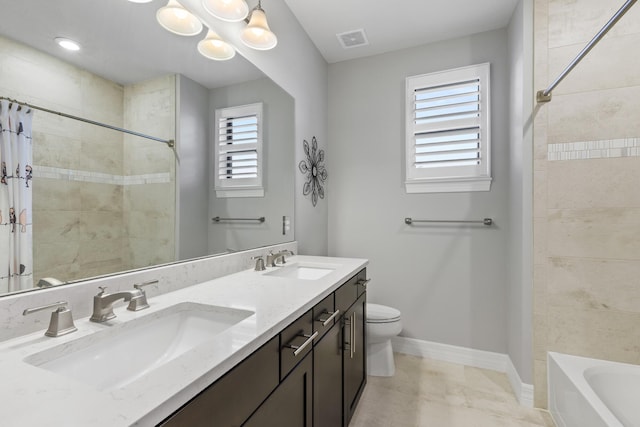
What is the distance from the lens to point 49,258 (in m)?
0.87

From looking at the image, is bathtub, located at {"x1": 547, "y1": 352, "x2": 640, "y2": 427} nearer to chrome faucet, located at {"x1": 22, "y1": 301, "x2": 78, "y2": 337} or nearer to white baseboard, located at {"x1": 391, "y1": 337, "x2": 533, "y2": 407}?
white baseboard, located at {"x1": 391, "y1": 337, "x2": 533, "y2": 407}

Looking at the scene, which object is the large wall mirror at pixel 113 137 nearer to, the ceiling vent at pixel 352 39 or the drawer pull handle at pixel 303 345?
the drawer pull handle at pixel 303 345

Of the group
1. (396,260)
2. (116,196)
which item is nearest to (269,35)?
(116,196)

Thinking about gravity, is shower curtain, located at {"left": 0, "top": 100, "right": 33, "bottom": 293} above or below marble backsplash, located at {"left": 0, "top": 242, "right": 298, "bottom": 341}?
above

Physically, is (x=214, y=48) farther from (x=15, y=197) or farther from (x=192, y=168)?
(x=15, y=197)

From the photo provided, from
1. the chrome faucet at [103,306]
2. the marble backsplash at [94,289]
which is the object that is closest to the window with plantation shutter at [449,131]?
the marble backsplash at [94,289]

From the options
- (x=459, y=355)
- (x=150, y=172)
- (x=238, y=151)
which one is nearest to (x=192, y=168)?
(x=150, y=172)

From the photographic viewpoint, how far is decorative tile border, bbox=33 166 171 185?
0.86 meters

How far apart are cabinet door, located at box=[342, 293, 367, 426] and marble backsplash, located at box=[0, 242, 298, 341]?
0.69m

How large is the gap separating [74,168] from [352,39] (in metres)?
2.30

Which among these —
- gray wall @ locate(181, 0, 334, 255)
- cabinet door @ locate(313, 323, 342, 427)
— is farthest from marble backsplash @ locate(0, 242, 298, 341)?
gray wall @ locate(181, 0, 334, 255)

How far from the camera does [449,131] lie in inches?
96.4

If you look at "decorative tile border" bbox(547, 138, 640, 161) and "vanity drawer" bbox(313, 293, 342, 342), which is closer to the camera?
"vanity drawer" bbox(313, 293, 342, 342)

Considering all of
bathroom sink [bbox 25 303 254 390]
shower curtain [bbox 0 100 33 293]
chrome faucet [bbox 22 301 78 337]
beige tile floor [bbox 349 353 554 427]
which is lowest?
beige tile floor [bbox 349 353 554 427]
